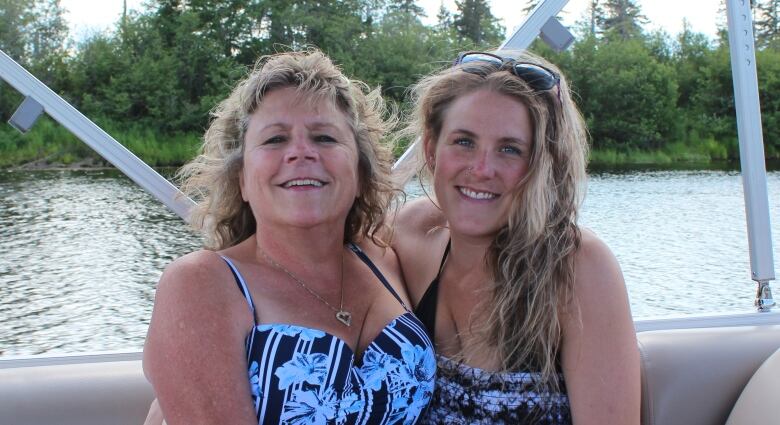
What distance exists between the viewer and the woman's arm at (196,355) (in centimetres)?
121

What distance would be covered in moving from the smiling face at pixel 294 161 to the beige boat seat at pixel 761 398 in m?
0.92

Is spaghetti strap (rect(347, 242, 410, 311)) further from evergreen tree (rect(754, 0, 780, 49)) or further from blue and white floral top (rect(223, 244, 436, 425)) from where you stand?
evergreen tree (rect(754, 0, 780, 49))

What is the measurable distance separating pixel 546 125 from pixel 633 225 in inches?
56.0

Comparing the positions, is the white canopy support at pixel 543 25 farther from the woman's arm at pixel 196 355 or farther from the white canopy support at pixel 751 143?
the woman's arm at pixel 196 355

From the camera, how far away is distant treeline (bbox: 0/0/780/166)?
82.5 inches

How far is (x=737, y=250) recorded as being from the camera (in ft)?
8.31

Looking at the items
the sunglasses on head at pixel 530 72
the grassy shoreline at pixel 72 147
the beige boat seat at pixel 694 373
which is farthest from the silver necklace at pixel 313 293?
the grassy shoreline at pixel 72 147

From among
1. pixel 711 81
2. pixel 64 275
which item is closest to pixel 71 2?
pixel 64 275

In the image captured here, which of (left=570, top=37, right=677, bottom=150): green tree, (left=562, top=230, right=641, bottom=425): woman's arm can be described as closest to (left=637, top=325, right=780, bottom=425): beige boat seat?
(left=562, top=230, right=641, bottom=425): woman's arm

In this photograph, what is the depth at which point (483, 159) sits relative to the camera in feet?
4.58

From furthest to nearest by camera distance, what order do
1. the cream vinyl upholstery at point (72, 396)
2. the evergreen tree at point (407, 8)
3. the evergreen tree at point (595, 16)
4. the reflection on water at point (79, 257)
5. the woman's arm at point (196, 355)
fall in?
the evergreen tree at point (595, 16) → the evergreen tree at point (407, 8) → the reflection on water at point (79, 257) → the cream vinyl upholstery at point (72, 396) → the woman's arm at point (196, 355)

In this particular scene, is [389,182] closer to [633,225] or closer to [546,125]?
[546,125]

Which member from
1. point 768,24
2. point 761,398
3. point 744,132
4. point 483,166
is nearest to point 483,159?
point 483,166

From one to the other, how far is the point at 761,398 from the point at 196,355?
1.11 metres
